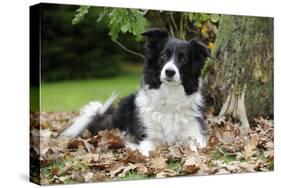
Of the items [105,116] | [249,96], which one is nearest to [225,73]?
[249,96]

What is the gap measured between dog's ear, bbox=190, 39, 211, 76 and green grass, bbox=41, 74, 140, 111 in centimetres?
55

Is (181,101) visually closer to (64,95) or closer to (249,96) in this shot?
(249,96)

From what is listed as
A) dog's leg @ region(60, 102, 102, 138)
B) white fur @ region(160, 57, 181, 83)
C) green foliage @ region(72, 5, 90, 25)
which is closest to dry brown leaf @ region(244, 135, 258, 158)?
white fur @ region(160, 57, 181, 83)

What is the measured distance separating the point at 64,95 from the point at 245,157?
1992 millimetres

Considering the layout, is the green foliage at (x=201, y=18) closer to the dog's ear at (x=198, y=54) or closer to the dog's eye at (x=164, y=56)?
the dog's ear at (x=198, y=54)

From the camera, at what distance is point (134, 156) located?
633 centimetres

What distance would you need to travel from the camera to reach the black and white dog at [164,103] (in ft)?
21.0

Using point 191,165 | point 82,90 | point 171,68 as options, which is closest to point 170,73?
point 171,68

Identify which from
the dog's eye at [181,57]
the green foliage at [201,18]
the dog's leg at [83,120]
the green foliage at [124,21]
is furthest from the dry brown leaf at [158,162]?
the green foliage at [201,18]

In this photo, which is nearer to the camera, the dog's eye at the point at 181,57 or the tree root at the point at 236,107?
the dog's eye at the point at 181,57

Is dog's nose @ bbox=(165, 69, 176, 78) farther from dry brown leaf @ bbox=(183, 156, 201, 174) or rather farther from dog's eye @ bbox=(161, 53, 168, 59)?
dry brown leaf @ bbox=(183, 156, 201, 174)

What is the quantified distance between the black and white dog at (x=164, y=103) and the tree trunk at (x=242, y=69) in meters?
0.29

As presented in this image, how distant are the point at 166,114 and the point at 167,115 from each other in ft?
0.05

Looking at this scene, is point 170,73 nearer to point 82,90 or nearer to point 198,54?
point 198,54
